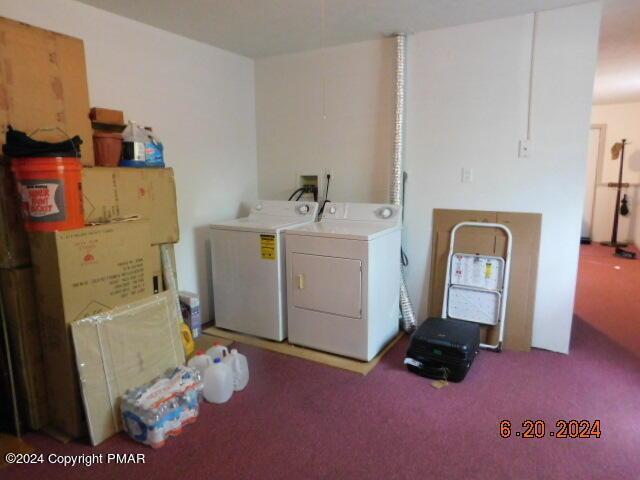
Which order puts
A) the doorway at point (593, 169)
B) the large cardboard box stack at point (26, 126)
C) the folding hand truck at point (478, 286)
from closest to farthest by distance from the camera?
the large cardboard box stack at point (26, 126)
the folding hand truck at point (478, 286)
the doorway at point (593, 169)

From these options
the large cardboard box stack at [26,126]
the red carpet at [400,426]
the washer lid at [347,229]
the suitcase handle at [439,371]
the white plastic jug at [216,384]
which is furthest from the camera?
the washer lid at [347,229]

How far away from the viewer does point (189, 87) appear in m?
3.16

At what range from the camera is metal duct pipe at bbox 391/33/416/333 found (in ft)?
9.82

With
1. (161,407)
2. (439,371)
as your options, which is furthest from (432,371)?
(161,407)

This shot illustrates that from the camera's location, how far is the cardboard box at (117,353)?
6.29 ft

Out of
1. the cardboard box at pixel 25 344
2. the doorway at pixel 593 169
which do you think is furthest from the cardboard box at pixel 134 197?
the doorway at pixel 593 169

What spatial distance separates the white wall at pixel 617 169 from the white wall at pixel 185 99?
588 cm

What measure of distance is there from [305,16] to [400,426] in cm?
256

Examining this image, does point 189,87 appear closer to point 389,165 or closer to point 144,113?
point 144,113

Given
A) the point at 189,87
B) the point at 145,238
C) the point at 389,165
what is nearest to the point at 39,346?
the point at 145,238

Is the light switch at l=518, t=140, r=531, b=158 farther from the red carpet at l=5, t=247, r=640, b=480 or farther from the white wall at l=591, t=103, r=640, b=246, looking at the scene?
the white wall at l=591, t=103, r=640, b=246

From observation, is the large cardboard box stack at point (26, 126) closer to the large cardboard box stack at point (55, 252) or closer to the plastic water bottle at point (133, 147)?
the large cardboard box stack at point (55, 252)

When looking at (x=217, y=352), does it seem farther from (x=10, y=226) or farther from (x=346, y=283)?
(x=10, y=226)

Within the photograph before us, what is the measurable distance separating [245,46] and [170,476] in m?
3.05
